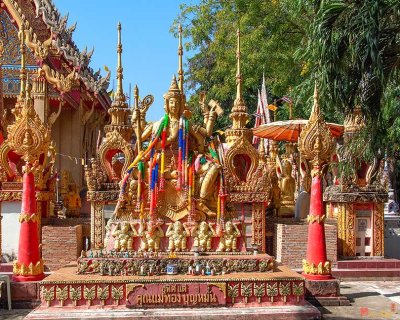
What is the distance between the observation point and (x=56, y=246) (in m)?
14.1

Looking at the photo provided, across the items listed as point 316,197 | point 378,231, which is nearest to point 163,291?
point 316,197

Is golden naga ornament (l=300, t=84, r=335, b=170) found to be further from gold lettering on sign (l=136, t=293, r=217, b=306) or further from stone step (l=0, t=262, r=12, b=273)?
stone step (l=0, t=262, r=12, b=273)

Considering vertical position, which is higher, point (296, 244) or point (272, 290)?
point (296, 244)

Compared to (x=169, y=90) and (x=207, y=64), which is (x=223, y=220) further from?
(x=207, y=64)

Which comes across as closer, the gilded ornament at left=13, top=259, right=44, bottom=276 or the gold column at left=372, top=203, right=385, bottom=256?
the gilded ornament at left=13, top=259, right=44, bottom=276

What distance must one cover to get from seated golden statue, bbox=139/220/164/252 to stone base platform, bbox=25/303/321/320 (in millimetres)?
1683

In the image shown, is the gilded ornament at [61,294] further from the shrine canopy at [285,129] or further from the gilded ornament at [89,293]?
the shrine canopy at [285,129]

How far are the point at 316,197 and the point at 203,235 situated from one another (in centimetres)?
261

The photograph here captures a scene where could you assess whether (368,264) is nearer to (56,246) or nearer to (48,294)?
(56,246)

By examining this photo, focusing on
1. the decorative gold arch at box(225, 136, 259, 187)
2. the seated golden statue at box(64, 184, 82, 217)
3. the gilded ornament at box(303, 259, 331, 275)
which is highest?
the decorative gold arch at box(225, 136, 259, 187)

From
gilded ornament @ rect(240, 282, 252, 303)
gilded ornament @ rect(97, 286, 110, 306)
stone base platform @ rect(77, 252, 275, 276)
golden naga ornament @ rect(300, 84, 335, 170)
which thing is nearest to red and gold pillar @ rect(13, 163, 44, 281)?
stone base platform @ rect(77, 252, 275, 276)

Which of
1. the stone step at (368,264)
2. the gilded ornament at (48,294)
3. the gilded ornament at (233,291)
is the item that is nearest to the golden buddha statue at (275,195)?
the stone step at (368,264)

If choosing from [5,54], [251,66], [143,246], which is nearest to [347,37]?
[143,246]

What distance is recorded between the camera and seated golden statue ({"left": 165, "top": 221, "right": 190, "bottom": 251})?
11.4 meters
